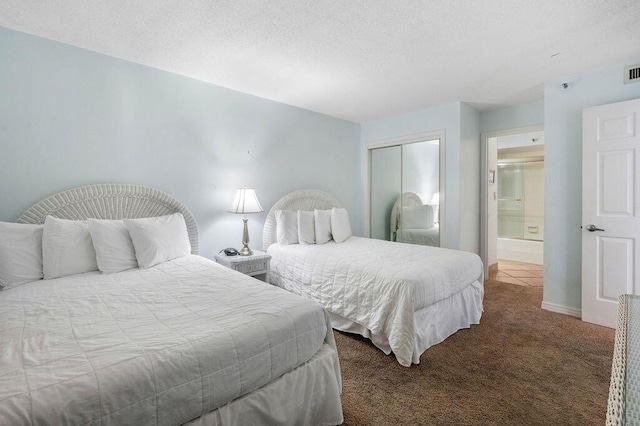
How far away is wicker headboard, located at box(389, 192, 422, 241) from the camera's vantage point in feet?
14.4

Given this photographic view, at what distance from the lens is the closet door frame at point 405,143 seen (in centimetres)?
396

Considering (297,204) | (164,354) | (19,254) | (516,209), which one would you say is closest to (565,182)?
(297,204)

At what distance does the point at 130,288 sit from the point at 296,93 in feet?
8.77

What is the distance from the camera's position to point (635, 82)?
2.71m

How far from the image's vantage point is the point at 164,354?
110 cm

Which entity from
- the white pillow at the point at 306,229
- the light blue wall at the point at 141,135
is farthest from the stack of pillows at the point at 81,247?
the white pillow at the point at 306,229

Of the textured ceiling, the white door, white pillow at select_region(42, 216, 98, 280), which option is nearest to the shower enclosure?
the white door

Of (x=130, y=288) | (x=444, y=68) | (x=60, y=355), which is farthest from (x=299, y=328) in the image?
(x=444, y=68)

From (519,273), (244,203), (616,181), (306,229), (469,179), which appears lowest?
(519,273)

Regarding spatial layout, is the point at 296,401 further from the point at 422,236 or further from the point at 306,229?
the point at 422,236

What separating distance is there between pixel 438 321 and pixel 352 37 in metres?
2.37

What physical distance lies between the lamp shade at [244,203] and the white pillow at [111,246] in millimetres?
1052

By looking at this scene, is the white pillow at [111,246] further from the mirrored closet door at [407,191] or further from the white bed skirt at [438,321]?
the mirrored closet door at [407,191]

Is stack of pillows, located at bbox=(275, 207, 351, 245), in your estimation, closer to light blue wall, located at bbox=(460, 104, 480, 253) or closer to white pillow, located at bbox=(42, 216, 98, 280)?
light blue wall, located at bbox=(460, 104, 480, 253)
